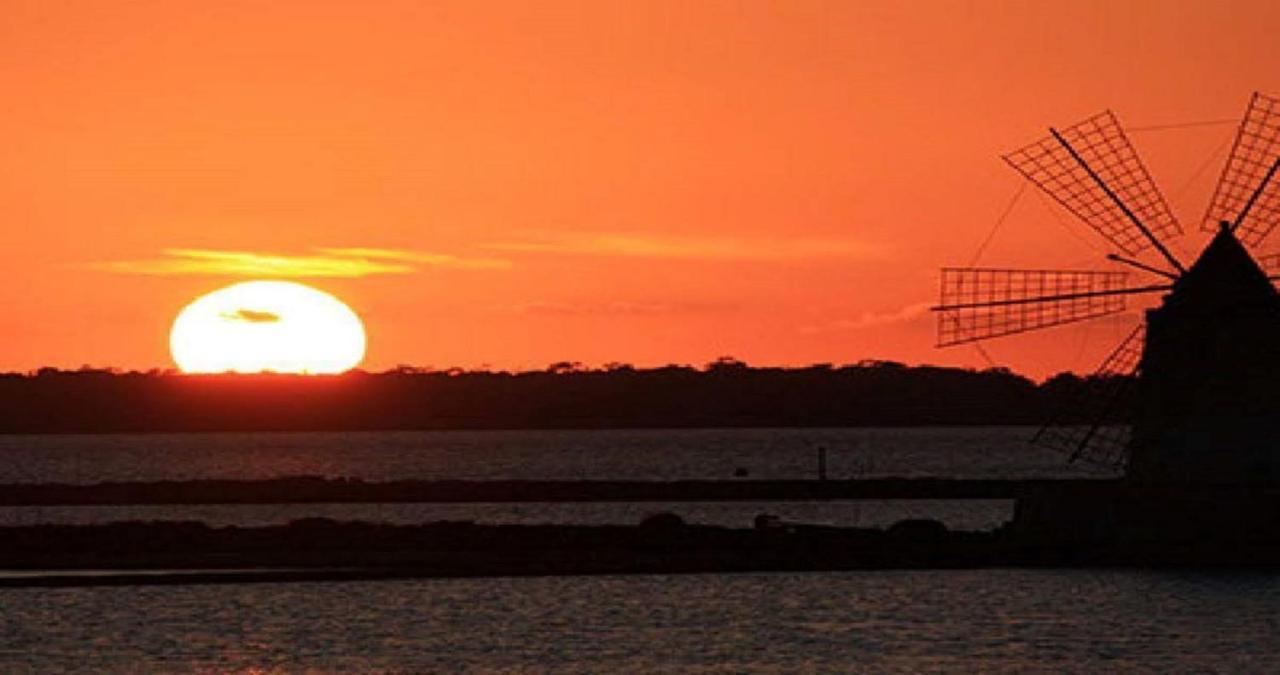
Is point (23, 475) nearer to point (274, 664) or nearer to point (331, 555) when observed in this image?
point (331, 555)

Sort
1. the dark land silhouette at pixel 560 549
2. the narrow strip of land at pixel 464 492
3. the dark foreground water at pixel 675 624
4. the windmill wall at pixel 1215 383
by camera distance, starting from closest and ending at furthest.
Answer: the dark foreground water at pixel 675 624, the windmill wall at pixel 1215 383, the dark land silhouette at pixel 560 549, the narrow strip of land at pixel 464 492

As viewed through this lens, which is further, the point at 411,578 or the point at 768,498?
the point at 768,498

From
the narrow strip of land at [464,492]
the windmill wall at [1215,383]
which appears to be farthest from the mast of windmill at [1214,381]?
the narrow strip of land at [464,492]

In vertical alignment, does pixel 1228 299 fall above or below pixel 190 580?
above

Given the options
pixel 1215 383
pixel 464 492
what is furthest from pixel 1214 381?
pixel 464 492

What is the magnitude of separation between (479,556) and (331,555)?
3394 mm

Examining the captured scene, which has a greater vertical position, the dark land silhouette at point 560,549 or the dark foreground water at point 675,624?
the dark land silhouette at point 560,549

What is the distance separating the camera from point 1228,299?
194 ft

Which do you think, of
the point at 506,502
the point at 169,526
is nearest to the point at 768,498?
the point at 506,502

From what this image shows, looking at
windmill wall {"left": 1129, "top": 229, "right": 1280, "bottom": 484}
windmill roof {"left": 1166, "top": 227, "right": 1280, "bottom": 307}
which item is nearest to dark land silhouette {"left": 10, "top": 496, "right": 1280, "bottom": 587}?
windmill wall {"left": 1129, "top": 229, "right": 1280, "bottom": 484}

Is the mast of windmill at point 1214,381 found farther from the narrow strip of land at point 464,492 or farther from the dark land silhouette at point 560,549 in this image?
the narrow strip of land at point 464,492

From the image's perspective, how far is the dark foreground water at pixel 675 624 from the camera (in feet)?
150

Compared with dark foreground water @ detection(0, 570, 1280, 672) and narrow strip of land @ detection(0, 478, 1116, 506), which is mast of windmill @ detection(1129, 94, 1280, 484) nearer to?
dark foreground water @ detection(0, 570, 1280, 672)

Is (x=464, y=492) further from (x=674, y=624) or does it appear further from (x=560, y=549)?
(x=674, y=624)
